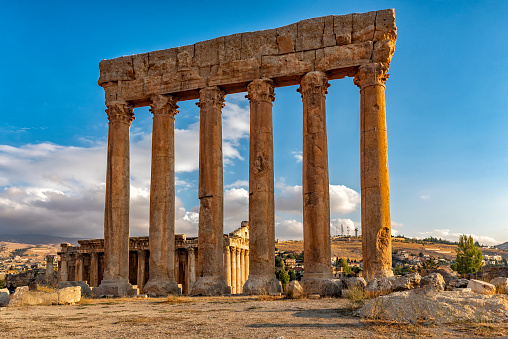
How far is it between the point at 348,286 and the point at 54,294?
10.7 m

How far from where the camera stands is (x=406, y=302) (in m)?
10.3

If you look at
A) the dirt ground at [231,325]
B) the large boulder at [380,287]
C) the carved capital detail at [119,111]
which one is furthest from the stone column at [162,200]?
the large boulder at [380,287]

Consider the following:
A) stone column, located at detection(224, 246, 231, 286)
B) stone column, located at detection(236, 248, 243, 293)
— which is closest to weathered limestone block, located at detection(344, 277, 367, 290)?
stone column, located at detection(224, 246, 231, 286)

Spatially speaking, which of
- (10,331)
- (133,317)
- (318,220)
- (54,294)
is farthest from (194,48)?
(10,331)

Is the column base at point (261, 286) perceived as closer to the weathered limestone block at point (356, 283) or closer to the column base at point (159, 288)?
the weathered limestone block at point (356, 283)

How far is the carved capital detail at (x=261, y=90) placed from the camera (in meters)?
21.8

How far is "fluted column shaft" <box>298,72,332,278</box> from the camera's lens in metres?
19.8

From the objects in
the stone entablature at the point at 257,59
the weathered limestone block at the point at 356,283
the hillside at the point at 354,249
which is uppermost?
the stone entablature at the point at 257,59

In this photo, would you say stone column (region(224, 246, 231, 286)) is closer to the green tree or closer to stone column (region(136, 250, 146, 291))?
stone column (region(136, 250, 146, 291))

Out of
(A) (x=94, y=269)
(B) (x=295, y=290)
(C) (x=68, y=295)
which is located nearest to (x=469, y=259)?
(A) (x=94, y=269)

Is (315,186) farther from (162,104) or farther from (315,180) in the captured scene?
(162,104)

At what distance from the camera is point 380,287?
49.7 ft

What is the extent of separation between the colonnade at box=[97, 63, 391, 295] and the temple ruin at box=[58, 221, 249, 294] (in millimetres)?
12004

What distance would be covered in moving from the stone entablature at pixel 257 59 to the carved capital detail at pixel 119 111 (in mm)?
355
